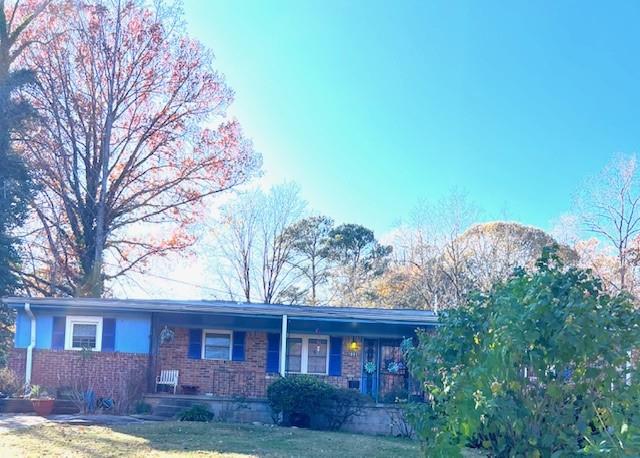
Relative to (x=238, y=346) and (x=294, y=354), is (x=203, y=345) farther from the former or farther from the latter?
(x=294, y=354)

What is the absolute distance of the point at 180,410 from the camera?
51.8 ft

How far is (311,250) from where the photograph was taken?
3562 cm

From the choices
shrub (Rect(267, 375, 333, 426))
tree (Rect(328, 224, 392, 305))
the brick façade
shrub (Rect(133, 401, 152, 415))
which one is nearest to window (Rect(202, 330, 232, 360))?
the brick façade

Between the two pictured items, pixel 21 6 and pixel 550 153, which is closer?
pixel 550 153

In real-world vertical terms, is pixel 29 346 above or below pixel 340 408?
above

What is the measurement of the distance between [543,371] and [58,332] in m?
16.3

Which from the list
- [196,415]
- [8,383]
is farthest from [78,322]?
[196,415]

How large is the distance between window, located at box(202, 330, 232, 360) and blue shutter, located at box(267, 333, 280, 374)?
1142 millimetres

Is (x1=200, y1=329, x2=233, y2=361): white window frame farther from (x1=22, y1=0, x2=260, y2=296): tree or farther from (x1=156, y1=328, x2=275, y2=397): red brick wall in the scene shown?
(x1=22, y1=0, x2=260, y2=296): tree

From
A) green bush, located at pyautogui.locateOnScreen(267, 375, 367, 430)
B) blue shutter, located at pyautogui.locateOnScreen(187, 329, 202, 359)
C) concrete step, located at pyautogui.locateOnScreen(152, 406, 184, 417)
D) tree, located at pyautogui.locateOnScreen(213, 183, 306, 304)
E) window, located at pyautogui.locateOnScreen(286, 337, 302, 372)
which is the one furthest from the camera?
tree, located at pyautogui.locateOnScreen(213, 183, 306, 304)

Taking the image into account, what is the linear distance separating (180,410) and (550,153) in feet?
48.9

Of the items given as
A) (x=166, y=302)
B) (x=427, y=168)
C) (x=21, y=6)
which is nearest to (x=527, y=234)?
(x=427, y=168)

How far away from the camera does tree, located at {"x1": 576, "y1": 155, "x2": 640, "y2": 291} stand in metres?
25.7

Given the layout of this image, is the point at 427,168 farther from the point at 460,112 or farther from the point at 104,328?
the point at 104,328
